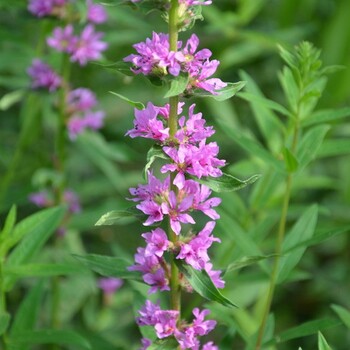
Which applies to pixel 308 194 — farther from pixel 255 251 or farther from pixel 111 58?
pixel 255 251

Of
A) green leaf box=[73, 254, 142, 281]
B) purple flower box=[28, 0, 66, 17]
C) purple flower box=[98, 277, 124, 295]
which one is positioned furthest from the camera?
purple flower box=[98, 277, 124, 295]

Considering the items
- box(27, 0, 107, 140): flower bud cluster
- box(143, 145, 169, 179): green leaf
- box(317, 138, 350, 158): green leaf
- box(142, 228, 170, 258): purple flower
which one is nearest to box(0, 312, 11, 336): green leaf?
box(142, 228, 170, 258): purple flower

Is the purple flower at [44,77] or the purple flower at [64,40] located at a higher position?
the purple flower at [64,40]

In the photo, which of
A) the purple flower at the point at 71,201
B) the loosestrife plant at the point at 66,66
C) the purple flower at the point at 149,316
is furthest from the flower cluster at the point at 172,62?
the purple flower at the point at 71,201

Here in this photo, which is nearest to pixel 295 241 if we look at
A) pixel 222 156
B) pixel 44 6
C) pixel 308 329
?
pixel 308 329

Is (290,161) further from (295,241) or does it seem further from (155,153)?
(155,153)

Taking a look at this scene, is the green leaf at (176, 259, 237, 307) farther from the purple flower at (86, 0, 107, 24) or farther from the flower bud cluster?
the purple flower at (86, 0, 107, 24)

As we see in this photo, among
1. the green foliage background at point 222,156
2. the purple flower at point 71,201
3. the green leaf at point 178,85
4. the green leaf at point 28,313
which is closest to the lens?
the green leaf at point 178,85

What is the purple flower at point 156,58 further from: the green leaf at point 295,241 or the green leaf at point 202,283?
the green leaf at point 295,241
